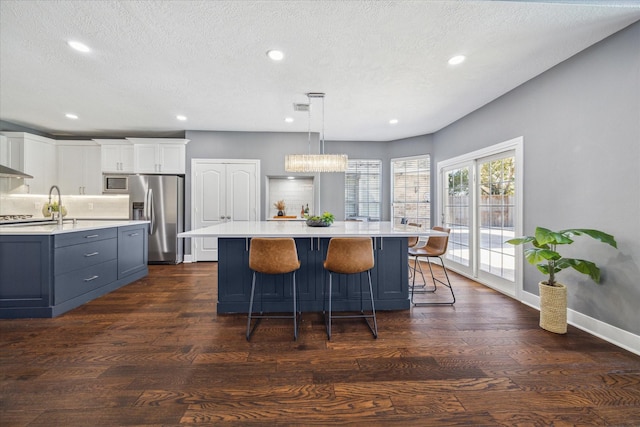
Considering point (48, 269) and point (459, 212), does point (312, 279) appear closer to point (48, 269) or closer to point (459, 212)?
point (48, 269)

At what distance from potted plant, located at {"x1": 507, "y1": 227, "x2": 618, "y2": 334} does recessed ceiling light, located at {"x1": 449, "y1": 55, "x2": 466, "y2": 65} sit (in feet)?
5.77

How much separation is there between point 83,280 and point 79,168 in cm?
368

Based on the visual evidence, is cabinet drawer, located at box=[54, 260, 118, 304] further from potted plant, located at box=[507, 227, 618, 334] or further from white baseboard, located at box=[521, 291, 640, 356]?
white baseboard, located at box=[521, 291, 640, 356]

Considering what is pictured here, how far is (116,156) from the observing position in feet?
17.8

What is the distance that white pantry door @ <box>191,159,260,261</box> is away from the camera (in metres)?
5.33

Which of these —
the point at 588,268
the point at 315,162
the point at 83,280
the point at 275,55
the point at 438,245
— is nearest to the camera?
the point at 588,268

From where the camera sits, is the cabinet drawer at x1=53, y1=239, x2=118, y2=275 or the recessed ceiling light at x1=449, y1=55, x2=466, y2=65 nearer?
the recessed ceiling light at x1=449, y1=55, x2=466, y2=65

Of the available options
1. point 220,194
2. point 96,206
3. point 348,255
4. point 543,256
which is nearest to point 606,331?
point 543,256

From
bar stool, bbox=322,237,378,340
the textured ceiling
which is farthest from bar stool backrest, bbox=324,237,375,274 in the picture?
the textured ceiling

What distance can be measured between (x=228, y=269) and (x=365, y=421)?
191 cm

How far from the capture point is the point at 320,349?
84.1 inches

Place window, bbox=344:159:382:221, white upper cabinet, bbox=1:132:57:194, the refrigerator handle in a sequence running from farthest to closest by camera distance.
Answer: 1. window, bbox=344:159:382:221
2. the refrigerator handle
3. white upper cabinet, bbox=1:132:57:194

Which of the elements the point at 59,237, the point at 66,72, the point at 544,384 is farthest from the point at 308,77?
the point at 544,384

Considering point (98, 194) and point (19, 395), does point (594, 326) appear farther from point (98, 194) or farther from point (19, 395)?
point (98, 194)
